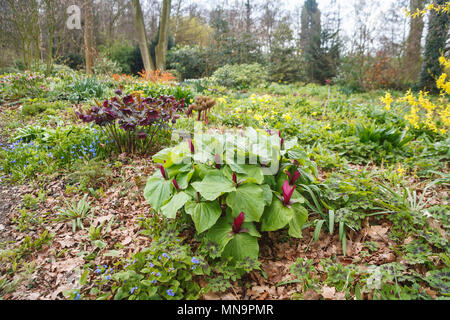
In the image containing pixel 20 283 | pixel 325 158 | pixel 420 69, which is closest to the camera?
pixel 20 283

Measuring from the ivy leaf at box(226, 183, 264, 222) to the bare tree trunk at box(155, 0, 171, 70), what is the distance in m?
12.0

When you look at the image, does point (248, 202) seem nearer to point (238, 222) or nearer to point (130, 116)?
point (238, 222)

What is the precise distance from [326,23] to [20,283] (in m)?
17.2

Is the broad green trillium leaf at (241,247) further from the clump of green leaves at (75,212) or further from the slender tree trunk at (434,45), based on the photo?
the slender tree trunk at (434,45)

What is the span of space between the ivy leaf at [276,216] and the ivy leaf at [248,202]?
0.48 ft

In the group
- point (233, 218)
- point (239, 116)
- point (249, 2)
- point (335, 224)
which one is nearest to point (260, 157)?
point (233, 218)

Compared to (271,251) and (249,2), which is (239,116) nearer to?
(271,251)

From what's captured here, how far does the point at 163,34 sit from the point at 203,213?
41.0 ft

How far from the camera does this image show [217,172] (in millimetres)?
1643

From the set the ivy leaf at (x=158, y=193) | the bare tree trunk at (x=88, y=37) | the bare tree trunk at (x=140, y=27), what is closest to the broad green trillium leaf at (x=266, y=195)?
the ivy leaf at (x=158, y=193)

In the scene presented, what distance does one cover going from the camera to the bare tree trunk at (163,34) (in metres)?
11.5

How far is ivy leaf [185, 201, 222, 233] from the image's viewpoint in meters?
1.50

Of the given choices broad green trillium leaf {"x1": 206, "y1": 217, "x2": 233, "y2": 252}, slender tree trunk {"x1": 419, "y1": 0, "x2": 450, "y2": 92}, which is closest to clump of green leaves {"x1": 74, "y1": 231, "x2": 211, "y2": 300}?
broad green trillium leaf {"x1": 206, "y1": 217, "x2": 233, "y2": 252}

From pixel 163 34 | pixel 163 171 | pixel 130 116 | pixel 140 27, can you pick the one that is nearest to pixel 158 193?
pixel 163 171
